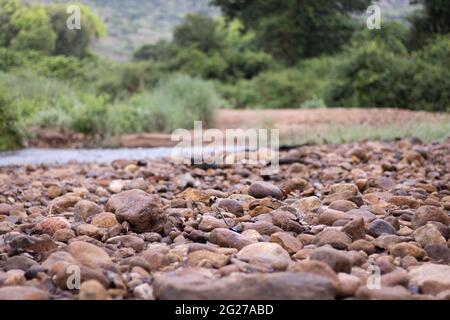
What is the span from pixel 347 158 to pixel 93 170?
2.35m

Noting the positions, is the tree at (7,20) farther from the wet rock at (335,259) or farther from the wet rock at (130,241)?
the wet rock at (335,259)

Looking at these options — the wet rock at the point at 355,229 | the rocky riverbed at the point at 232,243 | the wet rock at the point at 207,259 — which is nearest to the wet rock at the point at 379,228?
the rocky riverbed at the point at 232,243

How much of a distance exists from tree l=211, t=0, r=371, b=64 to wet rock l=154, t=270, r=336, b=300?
18760 millimetres

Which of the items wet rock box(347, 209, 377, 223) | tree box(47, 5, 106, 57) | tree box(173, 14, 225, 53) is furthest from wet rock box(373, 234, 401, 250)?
tree box(173, 14, 225, 53)

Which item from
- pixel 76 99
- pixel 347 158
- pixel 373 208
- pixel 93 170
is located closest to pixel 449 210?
pixel 373 208

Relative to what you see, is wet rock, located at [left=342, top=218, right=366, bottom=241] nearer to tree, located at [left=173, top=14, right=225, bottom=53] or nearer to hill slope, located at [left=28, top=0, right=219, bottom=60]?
hill slope, located at [left=28, top=0, right=219, bottom=60]

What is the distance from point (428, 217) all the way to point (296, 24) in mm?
18206

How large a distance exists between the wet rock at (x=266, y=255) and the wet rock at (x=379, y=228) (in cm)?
53

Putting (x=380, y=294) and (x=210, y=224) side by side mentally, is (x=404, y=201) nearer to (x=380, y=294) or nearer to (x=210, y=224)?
(x=210, y=224)

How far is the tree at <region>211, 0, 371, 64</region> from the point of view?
20.0 metres

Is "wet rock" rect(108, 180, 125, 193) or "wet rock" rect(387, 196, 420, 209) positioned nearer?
"wet rock" rect(387, 196, 420, 209)

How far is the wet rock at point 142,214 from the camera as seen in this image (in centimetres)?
252

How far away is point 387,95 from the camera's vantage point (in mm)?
12750

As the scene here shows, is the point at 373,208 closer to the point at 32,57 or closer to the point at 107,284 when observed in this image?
the point at 107,284
